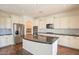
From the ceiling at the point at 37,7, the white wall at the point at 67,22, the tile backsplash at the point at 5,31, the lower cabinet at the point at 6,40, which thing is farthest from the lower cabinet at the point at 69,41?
the tile backsplash at the point at 5,31

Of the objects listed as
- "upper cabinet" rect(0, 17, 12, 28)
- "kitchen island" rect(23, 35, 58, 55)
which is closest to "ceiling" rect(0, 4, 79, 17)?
"upper cabinet" rect(0, 17, 12, 28)

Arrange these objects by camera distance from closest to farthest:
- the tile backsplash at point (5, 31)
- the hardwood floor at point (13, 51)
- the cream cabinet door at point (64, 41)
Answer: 1. the hardwood floor at point (13, 51)
2. the cream cabinet door at point (64, 41)
3. the tile backsplash at point (5, 31)

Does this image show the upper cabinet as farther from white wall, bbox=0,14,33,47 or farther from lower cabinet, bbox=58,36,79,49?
lower cabinet, bbox=58,36,79,49

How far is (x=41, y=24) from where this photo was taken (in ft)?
21.8

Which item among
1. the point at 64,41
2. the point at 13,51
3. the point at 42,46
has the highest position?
the point at 42,46

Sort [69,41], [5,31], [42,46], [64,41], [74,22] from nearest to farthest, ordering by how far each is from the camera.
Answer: [42,46]
[69,41]
[74,22]
[64,41]
[5,31]

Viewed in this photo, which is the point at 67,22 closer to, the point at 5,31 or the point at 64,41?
the point at 64,41

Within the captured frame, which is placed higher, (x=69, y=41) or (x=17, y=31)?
(x=17, y=31)

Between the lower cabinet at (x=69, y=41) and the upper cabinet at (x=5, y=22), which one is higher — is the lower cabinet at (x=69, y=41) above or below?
below

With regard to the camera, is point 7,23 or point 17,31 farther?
point 17,31

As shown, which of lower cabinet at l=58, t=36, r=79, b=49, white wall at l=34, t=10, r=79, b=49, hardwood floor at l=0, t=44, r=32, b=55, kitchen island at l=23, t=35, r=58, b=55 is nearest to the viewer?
kitchen island at l=23, t=35, r=58, b=55

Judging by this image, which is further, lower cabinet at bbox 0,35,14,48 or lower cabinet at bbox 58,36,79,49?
lower cabinet at bbox 0,35,14,48

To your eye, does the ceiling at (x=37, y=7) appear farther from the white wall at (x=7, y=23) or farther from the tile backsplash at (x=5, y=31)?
the tile backsplash at (x=5, y=31)

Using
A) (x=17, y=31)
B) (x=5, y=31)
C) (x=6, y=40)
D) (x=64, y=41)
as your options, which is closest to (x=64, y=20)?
(x=64, y=41)
